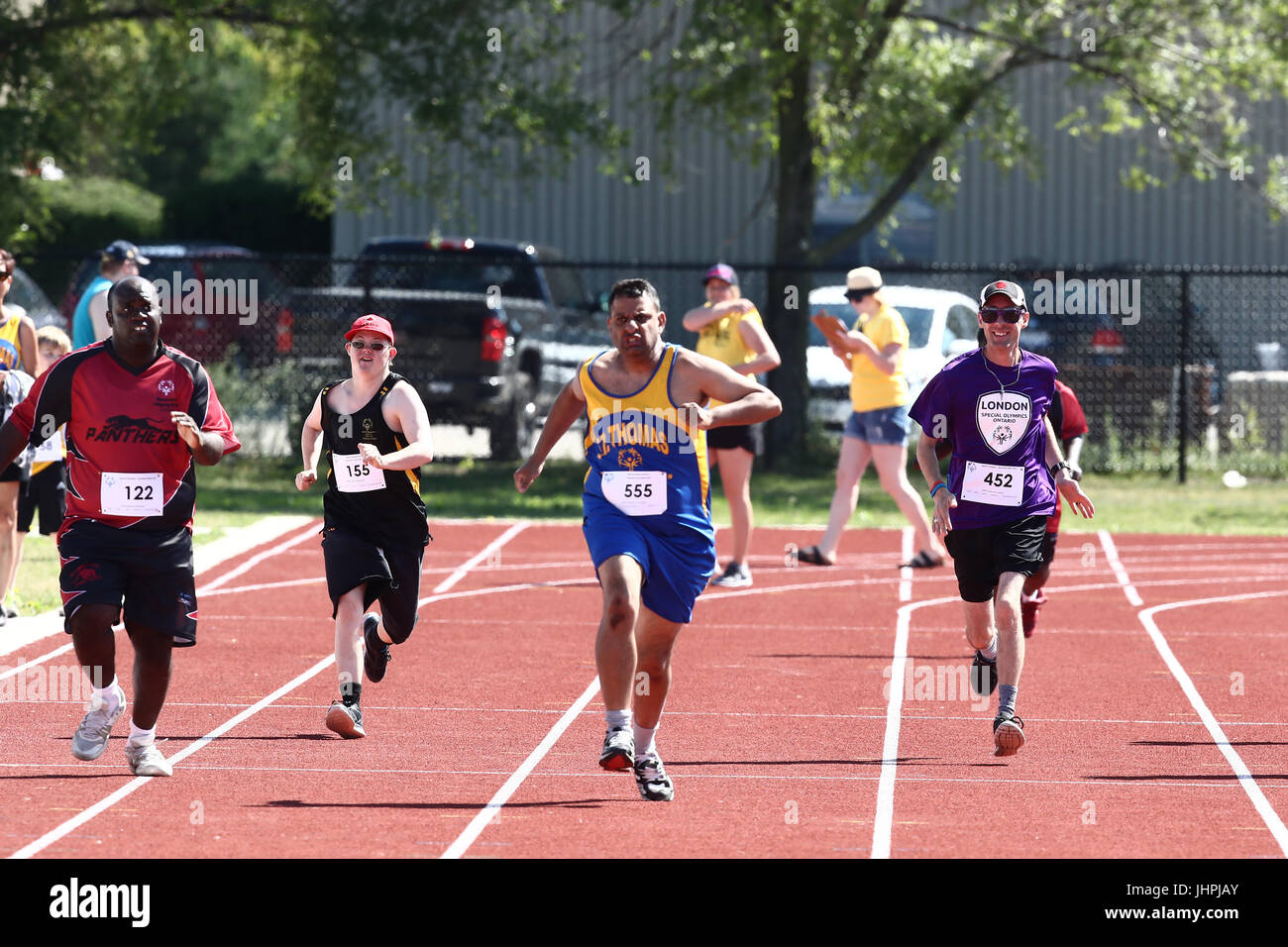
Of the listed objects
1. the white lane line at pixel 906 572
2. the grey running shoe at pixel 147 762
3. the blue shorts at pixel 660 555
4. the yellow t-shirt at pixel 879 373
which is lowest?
the white lane line at pixel 906 572

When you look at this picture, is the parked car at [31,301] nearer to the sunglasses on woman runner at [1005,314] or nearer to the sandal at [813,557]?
the sandal at [813,557]

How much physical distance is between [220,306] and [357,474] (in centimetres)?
1402

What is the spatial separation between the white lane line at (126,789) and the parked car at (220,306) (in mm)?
10838

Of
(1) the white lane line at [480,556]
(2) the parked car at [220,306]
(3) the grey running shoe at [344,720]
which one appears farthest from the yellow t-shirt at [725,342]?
(2) the parked car at [220,306]

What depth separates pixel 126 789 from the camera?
699 cm

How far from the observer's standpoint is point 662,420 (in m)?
7.05

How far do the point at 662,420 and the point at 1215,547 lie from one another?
919 centimetres

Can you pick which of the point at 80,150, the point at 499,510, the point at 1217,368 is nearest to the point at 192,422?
the point at 499,510

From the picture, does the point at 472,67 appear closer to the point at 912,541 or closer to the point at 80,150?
the point at 80,150

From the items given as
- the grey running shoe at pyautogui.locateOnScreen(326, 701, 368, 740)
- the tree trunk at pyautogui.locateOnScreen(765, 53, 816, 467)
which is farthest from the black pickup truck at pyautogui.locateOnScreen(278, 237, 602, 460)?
the grey running shoe at pyautogui.locateOnScreen(326, 701, 368, 740)

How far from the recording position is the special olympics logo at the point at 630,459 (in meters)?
7.05

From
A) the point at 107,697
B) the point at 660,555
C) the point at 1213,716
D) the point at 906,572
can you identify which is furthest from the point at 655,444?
the point at 906,572

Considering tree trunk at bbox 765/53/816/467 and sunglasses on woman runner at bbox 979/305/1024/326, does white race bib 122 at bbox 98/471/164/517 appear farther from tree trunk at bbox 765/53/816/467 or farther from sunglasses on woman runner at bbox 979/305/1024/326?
tree trunk at bbox 765/53/816/467

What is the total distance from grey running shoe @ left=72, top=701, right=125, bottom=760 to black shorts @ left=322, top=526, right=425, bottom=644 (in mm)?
1119
